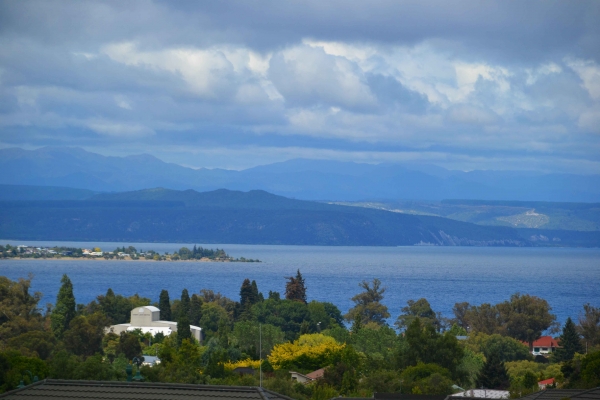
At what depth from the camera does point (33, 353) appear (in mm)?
65438

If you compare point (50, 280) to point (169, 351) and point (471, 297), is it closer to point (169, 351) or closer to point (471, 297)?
point (471, 297)

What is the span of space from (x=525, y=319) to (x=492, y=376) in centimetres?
4351

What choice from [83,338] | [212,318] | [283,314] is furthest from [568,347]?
[83,338]

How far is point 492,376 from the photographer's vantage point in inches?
2167

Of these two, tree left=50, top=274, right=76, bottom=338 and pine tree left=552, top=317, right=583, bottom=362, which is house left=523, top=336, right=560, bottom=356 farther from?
tree left=50, top=274, right=76, bottom=338

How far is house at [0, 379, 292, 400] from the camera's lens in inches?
644

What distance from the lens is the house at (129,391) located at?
16.4m

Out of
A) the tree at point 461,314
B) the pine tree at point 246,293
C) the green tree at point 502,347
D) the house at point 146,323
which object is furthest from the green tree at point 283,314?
the tree at point 461,314

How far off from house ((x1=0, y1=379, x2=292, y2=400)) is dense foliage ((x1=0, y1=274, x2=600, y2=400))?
11899 mm

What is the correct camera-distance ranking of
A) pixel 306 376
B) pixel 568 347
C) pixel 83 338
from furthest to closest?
pixel 568 347
pixel 83 338
pixel 306 376

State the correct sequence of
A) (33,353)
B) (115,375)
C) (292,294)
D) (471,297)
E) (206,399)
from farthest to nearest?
(471,297) → (292,294) → (33,353) → (115,375) → (206,399)

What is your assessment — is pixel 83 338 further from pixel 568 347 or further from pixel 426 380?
pixel 568 347

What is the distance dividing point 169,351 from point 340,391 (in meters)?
15.9

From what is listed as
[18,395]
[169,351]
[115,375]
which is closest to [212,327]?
[169,351]
